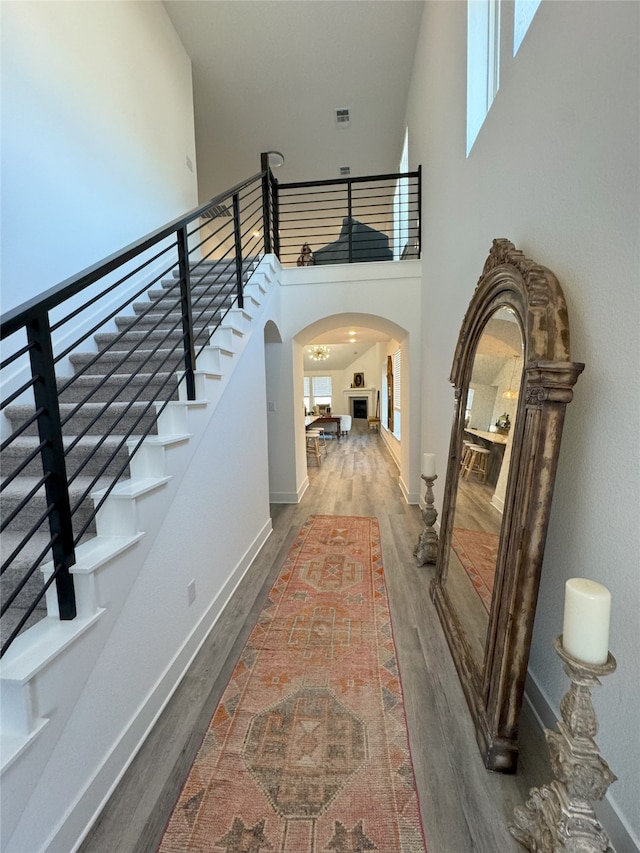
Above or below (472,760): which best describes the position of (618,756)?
above

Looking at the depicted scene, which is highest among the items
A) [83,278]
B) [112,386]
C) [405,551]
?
[83,278]

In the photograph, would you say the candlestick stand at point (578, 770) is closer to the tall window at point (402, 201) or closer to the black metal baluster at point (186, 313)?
the black metal baluster at point (186, 313)

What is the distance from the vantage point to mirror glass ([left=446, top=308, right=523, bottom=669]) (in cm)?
165

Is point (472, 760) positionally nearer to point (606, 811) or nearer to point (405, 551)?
point (606, 811)

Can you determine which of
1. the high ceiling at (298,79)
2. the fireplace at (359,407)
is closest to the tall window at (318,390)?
Answer: the fireplace at (359,407)

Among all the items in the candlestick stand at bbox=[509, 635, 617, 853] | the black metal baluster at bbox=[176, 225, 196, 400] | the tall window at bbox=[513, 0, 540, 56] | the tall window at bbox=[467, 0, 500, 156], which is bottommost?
the candlestick stand at bbox=[509, 635, 617, 853]

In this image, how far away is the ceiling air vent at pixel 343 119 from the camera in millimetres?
5566

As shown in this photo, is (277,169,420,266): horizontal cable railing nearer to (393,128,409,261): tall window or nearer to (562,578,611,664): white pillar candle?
(393,128,409,261): tall window

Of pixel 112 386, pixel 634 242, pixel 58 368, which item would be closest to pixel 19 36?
pixel 58 368

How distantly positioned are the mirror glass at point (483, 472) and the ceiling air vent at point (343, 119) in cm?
558

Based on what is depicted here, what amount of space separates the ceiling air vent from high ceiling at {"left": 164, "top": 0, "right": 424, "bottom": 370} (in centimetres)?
5

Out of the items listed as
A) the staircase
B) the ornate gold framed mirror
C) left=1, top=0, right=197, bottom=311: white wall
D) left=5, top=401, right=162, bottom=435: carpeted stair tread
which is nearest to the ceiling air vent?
left=1, top=0, right=197, bottom=311: white wall

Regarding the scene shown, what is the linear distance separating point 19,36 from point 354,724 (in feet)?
14.4

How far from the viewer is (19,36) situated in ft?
7.60
